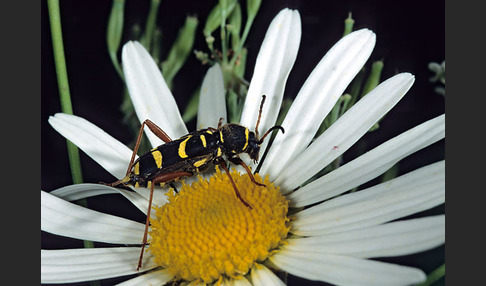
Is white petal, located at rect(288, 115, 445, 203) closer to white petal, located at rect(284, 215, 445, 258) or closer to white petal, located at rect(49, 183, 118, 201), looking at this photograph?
white petal, located at rect(284, 215, 445, 258)

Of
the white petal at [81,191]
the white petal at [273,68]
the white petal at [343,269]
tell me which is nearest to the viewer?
the white petal at [343,269]

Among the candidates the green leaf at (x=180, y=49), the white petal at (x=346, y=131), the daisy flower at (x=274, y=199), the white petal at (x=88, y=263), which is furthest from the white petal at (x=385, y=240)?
the green leaf at (x=180, y=49)

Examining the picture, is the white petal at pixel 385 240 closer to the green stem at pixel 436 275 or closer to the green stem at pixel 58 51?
the green stem at pixel 436 275

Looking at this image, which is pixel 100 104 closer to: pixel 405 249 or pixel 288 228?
pixel 288 228

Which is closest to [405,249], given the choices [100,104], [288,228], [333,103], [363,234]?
[363,234]

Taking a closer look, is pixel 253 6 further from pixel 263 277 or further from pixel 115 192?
pixel 263 277

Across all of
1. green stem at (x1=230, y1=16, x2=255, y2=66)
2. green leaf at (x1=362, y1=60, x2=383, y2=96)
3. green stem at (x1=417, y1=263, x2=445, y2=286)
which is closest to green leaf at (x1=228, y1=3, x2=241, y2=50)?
green stem at (x1=230, y1=16, x2=255, y2=66)
